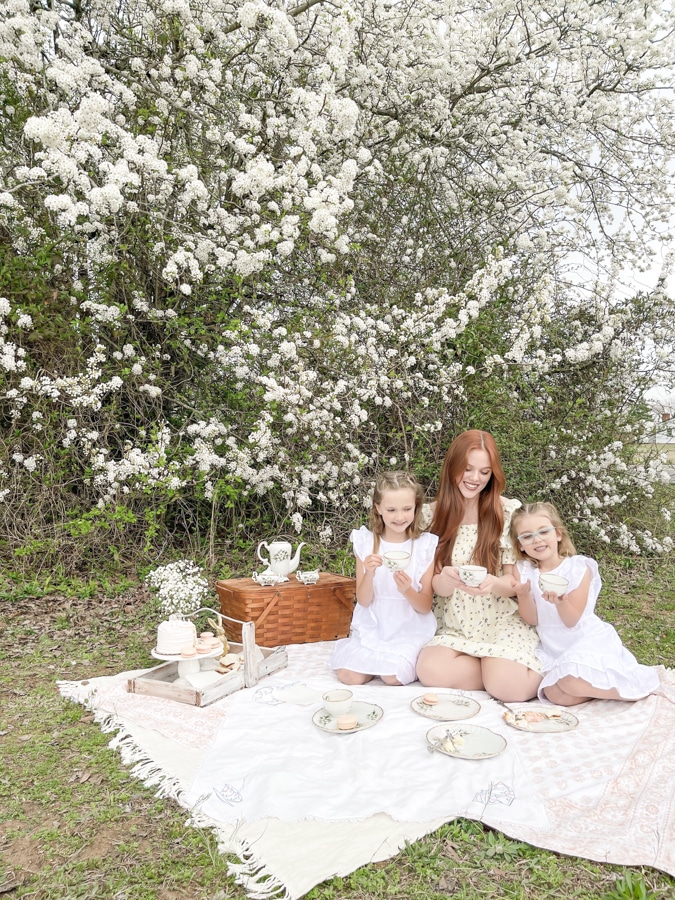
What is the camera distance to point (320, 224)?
4121mm

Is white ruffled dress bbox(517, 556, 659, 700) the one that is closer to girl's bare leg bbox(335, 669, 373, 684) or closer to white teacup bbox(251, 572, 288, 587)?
girl's bare leg bbox(335, 669, 373, 684)

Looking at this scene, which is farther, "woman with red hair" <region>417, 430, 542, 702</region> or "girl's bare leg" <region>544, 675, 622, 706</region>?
"woman with red hair" <region>417, 430, 542, 702</region>

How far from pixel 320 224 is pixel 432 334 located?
117 cm

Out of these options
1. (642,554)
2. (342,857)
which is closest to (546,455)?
(642,554)

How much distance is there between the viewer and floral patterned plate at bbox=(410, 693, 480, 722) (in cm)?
268

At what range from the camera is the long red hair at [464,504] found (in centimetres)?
318

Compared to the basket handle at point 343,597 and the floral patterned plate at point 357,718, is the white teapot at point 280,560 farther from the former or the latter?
the floral patterned plate at point 357,718

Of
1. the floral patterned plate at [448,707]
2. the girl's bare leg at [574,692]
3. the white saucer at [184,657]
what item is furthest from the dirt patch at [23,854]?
the girl's bare leg at [574,692]

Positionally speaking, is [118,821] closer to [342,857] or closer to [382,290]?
[342,857]

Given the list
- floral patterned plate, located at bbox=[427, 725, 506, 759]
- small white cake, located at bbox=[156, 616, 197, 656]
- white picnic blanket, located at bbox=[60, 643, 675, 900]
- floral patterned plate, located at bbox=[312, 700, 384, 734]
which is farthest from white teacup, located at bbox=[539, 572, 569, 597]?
small white cake, located at bbox=[156, 616, 197, 656]

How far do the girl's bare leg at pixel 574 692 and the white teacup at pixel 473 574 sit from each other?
Result: 1.68 feet

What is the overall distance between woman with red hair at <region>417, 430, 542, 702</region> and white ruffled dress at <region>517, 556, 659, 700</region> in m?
0.08

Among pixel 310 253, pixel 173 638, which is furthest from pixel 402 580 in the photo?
pixel 310 253

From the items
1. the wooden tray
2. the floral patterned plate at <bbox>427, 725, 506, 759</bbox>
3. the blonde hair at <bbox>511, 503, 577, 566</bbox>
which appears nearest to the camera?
the floral patterned plate at <bbox>427, 725, 506, 759</bbox>
